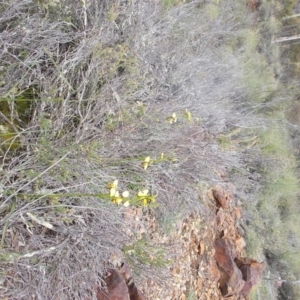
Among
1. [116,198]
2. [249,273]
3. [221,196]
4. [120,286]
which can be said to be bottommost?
[249,273]

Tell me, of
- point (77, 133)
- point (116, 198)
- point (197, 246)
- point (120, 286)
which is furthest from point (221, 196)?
point (116, 198)

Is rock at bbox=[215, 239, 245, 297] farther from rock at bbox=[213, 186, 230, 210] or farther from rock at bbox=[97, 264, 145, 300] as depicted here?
rock at bbox=[97, 264, 145, 300]

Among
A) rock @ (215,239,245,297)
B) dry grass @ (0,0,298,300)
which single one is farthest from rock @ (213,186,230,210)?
dry grass @ (0,0,298,300)

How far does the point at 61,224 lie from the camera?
6.81 feet

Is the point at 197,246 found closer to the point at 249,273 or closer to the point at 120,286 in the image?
the point at 249,273

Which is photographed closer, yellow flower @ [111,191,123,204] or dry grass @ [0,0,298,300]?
yellow flower @ [111,191,123,204]

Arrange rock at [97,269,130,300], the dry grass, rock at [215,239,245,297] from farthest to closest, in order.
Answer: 1. rock at [215,239,245,297]
2. rock at [97,269,130,300]
3. the dry grass

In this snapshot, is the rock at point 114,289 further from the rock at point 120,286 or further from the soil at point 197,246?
the soil at point 197,246

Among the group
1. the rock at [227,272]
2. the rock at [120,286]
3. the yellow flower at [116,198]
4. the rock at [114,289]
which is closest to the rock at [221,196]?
the rock at [227,272]

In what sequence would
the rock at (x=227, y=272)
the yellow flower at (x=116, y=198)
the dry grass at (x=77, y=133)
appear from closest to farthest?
the yellow flower at (x=116, y=198) < the dry grass at (x=77, y=133) < the rock at (x=227, y=272)

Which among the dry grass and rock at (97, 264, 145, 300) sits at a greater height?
the dry grass

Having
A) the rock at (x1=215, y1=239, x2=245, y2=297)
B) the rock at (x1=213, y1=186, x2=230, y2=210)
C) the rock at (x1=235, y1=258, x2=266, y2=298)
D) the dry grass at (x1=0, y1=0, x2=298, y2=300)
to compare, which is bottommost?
the rock at (x1=235, y1=258, x2=266, y2=298)

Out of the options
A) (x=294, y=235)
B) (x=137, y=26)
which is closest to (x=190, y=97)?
(x=137, y=26)

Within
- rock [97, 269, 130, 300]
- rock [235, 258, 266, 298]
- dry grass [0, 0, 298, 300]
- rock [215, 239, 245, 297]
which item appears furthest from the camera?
rock [235, 258, 266, 298]
